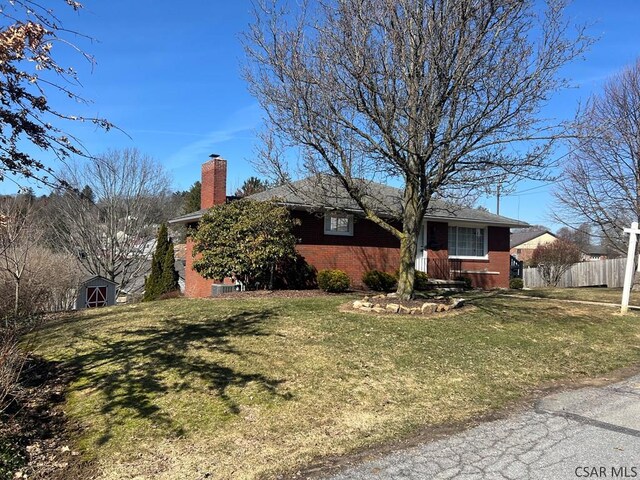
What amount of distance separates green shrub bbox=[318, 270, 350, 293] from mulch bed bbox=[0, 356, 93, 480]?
9.72 meters

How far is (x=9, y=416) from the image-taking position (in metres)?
4.80

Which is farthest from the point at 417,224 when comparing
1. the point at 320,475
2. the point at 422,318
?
the point at 320,475

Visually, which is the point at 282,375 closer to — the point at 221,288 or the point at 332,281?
the point at 332,281

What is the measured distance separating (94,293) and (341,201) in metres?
10.6

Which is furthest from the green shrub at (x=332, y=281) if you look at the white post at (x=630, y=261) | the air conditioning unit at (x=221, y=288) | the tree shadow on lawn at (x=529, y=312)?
the white post at (x=630, y=261)

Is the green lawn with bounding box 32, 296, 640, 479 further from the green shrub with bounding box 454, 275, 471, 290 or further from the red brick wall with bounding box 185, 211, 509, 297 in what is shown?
the green shrub with bounding box 454, 275, 471, 290

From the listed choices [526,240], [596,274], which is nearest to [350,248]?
[596,274]

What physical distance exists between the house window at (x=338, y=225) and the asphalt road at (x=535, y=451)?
1275 centimetres

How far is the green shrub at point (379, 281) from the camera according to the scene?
1742 cm

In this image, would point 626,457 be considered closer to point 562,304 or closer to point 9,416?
point 9,416

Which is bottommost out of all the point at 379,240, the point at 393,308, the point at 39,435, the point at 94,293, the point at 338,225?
the point at 39,435

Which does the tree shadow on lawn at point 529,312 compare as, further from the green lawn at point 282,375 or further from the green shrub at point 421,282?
the green shrub at point 421,282

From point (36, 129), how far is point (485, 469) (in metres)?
4.53

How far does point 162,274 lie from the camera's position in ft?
77.4
